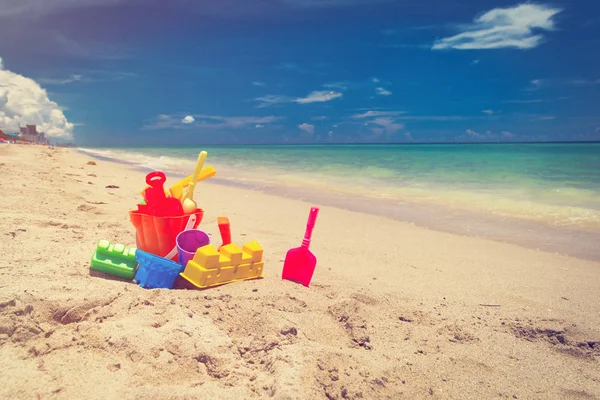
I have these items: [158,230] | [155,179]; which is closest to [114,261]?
[158,230]

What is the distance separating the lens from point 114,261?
2.56 meters

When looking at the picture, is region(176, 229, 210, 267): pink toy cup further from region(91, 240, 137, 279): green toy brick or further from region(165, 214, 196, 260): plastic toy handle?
region(91, 240, 137, 279): green toy brick

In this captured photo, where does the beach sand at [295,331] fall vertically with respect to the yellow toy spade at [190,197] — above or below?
below

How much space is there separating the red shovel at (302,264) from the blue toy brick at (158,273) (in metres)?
0.73

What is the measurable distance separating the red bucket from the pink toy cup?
0.27 feet

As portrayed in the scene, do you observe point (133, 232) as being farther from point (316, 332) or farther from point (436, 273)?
point (436, 273)

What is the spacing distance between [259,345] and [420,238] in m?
3.19

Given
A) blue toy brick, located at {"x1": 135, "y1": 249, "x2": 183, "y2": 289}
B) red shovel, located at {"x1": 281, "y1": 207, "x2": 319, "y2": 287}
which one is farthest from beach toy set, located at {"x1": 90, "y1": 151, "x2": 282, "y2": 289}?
red shovel, located at {"x1": 281, "y1": 207, "x2": 319, "y2": 287}

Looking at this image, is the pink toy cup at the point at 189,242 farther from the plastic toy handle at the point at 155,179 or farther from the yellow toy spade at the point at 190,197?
the plastic toy handle at the point at 155,179

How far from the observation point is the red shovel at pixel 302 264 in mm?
2734

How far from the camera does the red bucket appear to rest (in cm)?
269

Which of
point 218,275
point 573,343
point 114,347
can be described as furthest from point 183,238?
point 573,343

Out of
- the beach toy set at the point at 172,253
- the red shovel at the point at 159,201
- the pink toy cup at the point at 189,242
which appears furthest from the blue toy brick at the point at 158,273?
the red shovel at the point at 159,201

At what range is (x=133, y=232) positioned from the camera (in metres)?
3.76
